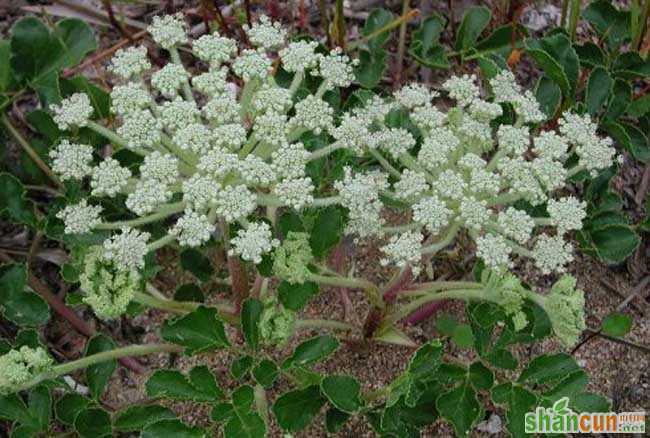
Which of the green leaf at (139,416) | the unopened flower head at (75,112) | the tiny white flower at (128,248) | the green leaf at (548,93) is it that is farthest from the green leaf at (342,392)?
the green leaf at (548,93)

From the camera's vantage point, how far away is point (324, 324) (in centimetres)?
223

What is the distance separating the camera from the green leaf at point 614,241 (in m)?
2.05

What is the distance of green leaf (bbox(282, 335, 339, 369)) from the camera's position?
186 centimetres

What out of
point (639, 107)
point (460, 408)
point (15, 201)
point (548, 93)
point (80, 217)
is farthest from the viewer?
point (639, 107)

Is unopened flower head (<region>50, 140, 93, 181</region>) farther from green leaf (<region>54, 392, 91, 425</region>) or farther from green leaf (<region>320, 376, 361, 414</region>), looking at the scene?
green leaf (<region>320, 376, 361, 414</region>)

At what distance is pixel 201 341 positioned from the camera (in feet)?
6.22

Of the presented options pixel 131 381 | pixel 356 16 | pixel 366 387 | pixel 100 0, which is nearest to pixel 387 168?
pixel 366 387

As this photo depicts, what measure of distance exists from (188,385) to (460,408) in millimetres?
647

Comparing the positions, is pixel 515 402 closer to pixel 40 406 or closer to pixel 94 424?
pixel 94 424

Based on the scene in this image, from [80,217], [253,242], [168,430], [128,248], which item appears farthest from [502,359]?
[80,217]

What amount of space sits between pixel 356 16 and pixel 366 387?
1.43 metres

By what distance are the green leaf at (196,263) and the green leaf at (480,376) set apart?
75cm
